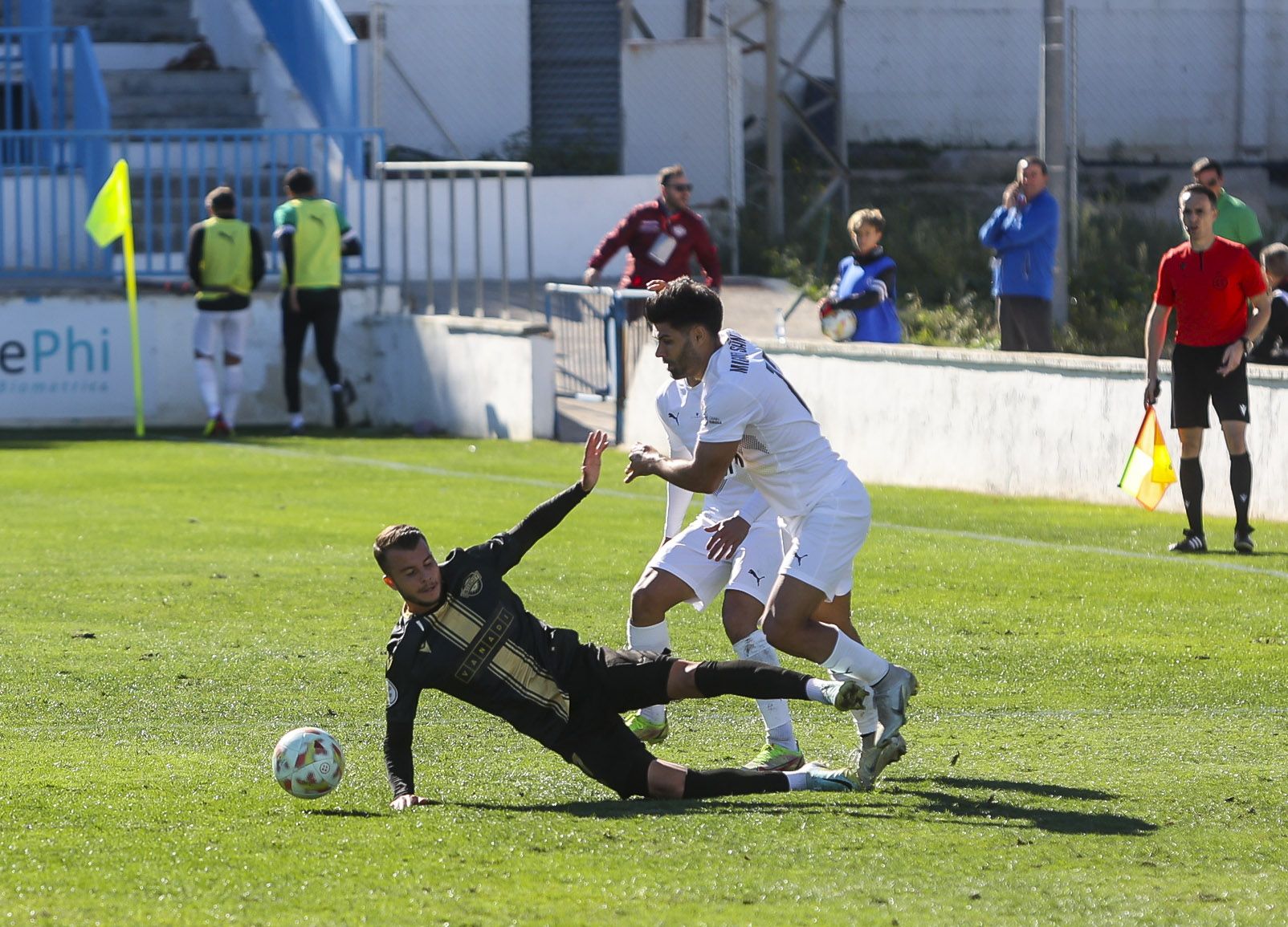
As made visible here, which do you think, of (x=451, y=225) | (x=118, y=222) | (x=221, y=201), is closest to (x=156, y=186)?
(x=118, y=222)

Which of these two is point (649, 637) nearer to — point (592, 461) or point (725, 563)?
point (725, 563)

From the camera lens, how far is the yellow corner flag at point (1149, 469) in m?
12.2

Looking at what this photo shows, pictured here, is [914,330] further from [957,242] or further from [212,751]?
[212,751]

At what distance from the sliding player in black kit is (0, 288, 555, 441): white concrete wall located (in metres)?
13.0

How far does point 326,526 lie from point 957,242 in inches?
542

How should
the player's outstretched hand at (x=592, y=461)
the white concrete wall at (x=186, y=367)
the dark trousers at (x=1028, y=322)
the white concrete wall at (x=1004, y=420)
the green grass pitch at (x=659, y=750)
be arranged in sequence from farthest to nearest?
the white concrete wall at (x=186, y=367)
the dark trousers at (x=1028, y=322)
the white concrete wall at (x=1004, y=420)
the player's outstretched hand at (x=592, y=461)
the green grass pitch at (x=659, y=750)

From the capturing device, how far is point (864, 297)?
1507 centimetres

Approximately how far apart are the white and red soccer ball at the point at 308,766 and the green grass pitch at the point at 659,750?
8 centimetres

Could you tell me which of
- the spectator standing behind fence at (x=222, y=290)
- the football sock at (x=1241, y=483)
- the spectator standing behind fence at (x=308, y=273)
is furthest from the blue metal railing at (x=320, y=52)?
the football sock at (x=1241, y=483)

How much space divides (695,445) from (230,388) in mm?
13456

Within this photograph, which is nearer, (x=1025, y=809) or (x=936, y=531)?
(x=1025, y=809)

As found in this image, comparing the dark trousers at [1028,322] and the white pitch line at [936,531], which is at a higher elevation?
the dark trousers at [1028,322]

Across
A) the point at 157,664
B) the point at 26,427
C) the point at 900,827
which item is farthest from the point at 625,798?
the point at 26,427

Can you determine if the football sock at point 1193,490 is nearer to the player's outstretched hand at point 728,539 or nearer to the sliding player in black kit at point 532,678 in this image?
the player's outstretched hand at point 728,539
